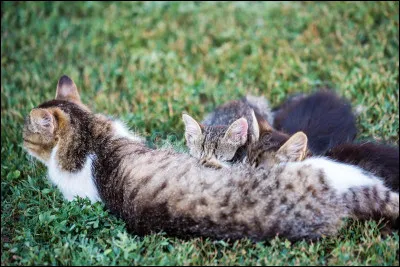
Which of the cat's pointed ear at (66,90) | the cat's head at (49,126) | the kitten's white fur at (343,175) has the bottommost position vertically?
the kitten's white fur at (343,175)

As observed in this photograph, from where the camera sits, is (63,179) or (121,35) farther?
(121,35)

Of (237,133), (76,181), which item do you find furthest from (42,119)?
(237,133)

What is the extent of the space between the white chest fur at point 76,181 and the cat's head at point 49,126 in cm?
14

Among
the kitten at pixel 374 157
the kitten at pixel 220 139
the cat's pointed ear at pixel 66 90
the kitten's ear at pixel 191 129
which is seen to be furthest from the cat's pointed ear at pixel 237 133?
the cat's pointed ear at pixel 66 90

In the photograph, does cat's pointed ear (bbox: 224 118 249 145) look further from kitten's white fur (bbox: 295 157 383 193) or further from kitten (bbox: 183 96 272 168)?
kitten's white fur (bbox: 295 157 383 193)

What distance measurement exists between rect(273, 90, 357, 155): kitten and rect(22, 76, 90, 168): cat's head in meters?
2.42

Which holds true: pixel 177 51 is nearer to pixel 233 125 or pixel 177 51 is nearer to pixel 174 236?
pixel 233 125

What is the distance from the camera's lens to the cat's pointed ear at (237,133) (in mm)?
6152

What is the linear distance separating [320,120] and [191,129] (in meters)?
1.49

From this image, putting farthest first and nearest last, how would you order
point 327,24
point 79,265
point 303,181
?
point 327,24, point 303,181, point 79,265

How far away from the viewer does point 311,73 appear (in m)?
8.45

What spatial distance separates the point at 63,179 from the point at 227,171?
67.1 inches

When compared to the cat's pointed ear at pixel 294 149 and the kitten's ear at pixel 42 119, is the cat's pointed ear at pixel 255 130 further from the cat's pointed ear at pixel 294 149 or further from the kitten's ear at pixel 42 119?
A: the kitten's ear at pixel 42 119

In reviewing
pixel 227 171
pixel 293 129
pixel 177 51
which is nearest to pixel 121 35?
pixel 177 51
